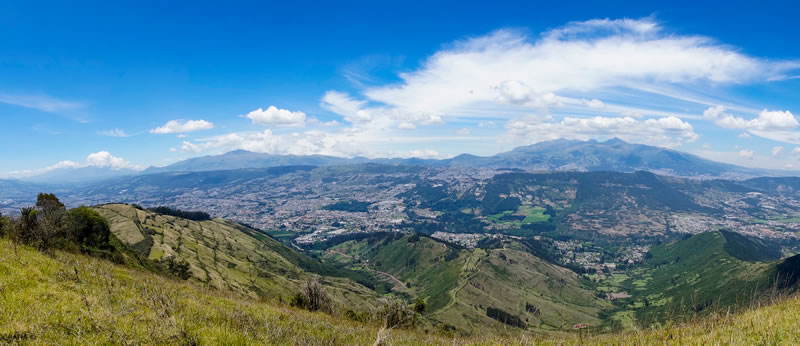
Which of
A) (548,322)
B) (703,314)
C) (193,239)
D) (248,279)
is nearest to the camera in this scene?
(703,314)

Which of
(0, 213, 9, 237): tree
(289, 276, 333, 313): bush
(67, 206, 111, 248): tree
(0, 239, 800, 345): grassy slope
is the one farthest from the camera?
(67, 206, 111, 248): tree

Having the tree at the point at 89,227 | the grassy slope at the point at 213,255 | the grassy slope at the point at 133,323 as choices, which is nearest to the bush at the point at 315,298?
the grassy slope at the point at 133,323

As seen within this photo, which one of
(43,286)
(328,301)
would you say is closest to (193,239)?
(328,301)

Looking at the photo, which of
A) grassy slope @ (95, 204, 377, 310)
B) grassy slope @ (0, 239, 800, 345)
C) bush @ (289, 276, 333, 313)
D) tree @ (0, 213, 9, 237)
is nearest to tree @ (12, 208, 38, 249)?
→ tree @ (0, 213, 9, 237)

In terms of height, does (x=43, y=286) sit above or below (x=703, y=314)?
above

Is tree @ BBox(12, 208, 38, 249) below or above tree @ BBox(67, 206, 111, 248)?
above

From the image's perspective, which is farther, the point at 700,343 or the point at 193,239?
the point at 193,239

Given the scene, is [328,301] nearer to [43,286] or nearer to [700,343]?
[43,286]

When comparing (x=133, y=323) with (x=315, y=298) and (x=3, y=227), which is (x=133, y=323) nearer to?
(x=315, y=298)

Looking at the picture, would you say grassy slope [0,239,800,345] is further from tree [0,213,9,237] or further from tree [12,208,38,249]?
tree [0,213,9,237]

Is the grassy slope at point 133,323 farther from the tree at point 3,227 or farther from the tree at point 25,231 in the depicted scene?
the tree at point 3,227

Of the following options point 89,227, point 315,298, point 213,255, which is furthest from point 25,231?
point 213,255
